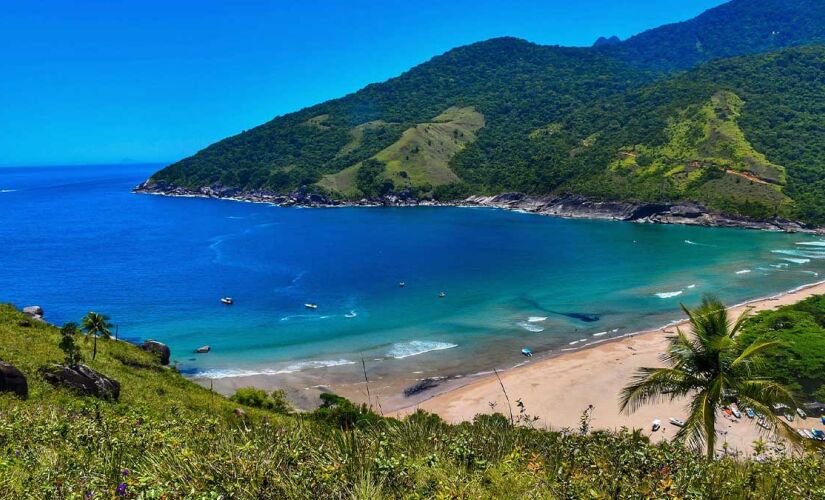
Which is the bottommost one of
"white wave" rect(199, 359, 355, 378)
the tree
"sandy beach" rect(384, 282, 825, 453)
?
"sandy beach" rect(384, 282, 825, 453)

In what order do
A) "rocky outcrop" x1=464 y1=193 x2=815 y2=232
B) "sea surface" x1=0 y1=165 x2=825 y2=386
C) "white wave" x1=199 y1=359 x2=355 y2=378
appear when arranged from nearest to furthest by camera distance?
1. "white wave" x1=199 y1=359 x2=355 y2=378
2. "sea surface" x1=0 y1=165 x2=825 y2=386
3. "rocky outcrop" x1=464 y1=193 x2=815 y2=232

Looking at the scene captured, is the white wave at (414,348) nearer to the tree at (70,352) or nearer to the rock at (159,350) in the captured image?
the rock at (159,350)

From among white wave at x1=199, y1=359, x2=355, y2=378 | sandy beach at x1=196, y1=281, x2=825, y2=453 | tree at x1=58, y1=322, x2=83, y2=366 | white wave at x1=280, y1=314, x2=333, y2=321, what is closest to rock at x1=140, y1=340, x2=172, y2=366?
white wave at x1=199, y1=359, x2=355, y2=378

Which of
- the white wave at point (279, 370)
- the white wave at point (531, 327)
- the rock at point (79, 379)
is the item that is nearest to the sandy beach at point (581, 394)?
the white wave at point (531, 327)

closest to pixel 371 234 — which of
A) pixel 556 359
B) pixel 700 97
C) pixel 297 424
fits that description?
pixel 556 359

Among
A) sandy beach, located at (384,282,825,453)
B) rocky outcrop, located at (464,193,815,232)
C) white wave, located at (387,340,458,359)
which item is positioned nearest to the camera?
sandy beach, located at (384,282,825,453)

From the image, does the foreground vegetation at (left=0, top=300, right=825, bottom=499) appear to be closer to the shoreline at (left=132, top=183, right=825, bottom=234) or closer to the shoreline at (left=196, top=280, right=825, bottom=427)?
the shoreline at (left=196, top=280, right=825, bottom=427)
